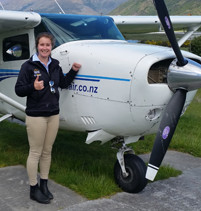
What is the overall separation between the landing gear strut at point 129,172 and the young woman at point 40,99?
0.92 meters

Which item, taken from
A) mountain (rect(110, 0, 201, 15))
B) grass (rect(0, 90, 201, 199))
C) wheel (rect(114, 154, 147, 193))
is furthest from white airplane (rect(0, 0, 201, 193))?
mountain (rect(110, 0, 201, 15))

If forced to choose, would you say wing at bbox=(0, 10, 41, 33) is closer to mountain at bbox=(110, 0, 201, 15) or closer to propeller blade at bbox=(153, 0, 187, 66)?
propeller blade at bbox=(153, 0, 187, 66)

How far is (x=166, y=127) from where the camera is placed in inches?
138

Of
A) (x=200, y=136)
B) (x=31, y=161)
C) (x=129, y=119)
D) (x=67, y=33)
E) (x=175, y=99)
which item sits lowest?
(x=200, y=136)

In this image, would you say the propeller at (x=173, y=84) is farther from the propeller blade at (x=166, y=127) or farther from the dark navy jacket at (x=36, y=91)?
the dark navy jacket at (x=36, y=91)

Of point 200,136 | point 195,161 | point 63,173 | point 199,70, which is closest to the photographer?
point 199,70

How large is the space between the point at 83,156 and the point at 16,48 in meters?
1.99

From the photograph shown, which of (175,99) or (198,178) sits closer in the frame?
(175,99)

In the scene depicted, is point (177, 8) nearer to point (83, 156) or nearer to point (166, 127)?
point (83, 156)

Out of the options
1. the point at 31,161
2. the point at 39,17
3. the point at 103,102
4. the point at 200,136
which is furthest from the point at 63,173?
the point at 200,136

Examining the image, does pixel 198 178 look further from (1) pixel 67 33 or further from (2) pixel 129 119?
(1) pixel 67 33


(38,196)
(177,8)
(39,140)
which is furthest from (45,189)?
(177,8)

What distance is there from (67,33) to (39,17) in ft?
1.52

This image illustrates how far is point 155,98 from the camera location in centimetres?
338
